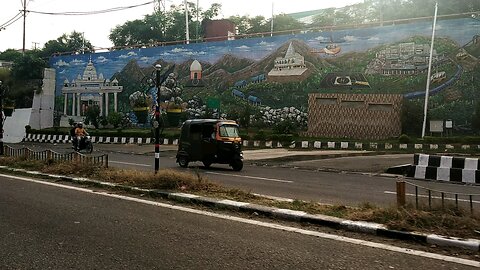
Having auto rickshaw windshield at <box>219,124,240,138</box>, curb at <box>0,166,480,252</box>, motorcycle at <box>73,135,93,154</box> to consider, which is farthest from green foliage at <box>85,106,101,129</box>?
curb at <box>0,166,480,252</box>

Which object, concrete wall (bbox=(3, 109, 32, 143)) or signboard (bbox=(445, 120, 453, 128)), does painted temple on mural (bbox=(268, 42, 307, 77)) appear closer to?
signboard (bbox=(445, 120, 453, 128))

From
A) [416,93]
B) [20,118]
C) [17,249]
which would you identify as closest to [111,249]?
[17,249]

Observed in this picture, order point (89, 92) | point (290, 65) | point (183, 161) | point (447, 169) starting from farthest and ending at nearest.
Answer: point (89, 92), point (290, 65), point (183, 161), point (447, 169)

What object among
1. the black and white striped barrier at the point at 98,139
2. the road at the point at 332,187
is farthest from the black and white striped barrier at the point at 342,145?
the road at the point at 332,187

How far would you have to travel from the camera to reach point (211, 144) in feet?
53.4

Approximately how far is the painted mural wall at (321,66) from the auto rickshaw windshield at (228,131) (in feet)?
61.2

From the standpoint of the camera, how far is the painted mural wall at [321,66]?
29984mm

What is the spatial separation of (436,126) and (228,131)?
1819 centimetres

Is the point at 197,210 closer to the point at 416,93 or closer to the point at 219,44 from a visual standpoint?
the point at 416,93

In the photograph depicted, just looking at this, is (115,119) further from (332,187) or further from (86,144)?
(332,187)

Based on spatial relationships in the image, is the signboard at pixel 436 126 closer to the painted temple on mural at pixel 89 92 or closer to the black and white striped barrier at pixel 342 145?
the black and white striped barrier at pixel 342 145

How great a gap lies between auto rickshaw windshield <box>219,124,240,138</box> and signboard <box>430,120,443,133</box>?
1761 centimetres

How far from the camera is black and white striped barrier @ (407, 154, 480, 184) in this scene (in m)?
12.6

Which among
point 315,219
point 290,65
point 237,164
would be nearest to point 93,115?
point 290,65
